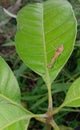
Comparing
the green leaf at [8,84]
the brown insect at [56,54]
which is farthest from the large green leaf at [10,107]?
the brown insect at [56,54]

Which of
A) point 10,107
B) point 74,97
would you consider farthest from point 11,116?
point 74,97

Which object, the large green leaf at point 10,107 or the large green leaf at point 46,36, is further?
the large green leaf at point 46,36

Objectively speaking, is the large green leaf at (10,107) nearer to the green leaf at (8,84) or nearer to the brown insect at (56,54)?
the green leaf at (8,84)

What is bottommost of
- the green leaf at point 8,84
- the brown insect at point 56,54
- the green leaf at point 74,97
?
the green leaf at point 8,84

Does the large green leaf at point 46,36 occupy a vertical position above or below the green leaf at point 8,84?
above

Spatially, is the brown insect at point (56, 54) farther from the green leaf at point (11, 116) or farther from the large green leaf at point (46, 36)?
the green leaf at point (11, 116)

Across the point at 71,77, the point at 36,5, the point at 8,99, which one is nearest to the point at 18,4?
the point at 71,77
